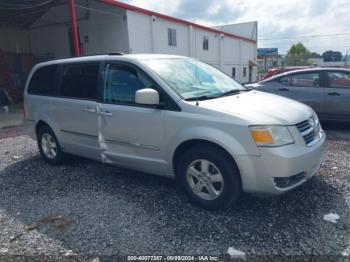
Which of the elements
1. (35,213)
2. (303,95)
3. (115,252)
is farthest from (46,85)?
(303,95)

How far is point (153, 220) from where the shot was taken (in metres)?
3.33

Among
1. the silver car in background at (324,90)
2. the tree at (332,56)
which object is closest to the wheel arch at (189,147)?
the silver car in background at (324,90)

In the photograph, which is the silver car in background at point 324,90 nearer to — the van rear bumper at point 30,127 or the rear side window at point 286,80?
the rear side window at point 286,80

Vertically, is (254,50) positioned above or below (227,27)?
below

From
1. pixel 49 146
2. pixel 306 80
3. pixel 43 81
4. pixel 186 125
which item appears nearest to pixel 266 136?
pixel 186 125

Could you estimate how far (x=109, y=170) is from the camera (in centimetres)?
497

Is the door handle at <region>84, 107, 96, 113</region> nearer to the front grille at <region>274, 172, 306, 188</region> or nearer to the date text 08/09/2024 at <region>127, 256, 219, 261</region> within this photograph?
the date text 08/09/2024 at <region>127, 256, 219, 261</region>

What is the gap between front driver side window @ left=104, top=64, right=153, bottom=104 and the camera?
12.7 ft

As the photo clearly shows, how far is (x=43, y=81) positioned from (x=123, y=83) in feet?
6.66

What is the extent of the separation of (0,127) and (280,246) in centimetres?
1014

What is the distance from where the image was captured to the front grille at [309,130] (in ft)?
10.6

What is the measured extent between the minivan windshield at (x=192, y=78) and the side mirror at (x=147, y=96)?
Result: 0.27 meters

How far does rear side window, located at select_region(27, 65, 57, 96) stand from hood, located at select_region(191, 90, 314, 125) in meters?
2.90

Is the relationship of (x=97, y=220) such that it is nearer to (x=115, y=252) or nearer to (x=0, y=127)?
(x=115, y=252)
